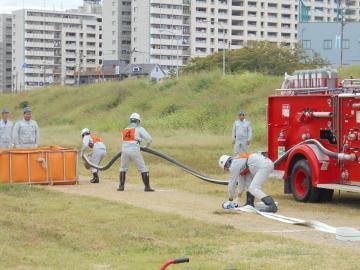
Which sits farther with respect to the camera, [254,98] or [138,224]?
[254,98]

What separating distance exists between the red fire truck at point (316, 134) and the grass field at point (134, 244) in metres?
3.97

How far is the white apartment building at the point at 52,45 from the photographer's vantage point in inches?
5941

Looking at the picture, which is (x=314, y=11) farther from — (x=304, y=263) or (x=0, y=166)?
(x=304, y=263)

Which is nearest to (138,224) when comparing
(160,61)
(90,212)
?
(90,212)

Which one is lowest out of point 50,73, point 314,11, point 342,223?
point 342,223

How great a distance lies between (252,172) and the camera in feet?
50.4

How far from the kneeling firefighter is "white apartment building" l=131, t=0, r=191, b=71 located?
108668 millimetres

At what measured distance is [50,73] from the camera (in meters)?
152

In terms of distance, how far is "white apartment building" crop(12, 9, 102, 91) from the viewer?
150913 mm

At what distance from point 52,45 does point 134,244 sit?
146607 millimetres

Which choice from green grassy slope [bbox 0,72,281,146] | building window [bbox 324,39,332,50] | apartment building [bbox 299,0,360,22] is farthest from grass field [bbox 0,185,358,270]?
apartment building [bbox 299,0,360,22]

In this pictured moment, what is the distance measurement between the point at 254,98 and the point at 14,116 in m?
27.5

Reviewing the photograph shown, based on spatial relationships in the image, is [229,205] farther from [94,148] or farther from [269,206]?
[94,148]

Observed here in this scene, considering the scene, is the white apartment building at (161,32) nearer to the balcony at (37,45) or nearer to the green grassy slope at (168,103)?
the balcony at (37,45)
